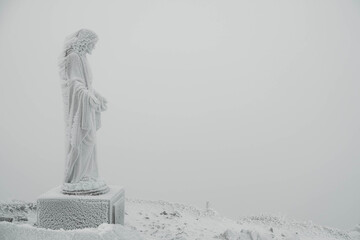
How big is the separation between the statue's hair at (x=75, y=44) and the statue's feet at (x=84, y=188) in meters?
1.63

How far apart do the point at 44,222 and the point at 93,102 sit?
6.18ft

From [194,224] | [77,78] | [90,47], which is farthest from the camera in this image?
[194,224]

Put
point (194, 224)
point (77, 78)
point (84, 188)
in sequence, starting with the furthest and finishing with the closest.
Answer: point (194, 224)
point (77, 78)
point (84, 188)

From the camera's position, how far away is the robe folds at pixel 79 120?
205 inches

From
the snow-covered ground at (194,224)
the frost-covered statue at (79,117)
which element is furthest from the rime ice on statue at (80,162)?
the snow-covered ground at (194,224)

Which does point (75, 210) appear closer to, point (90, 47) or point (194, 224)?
point (90, 47)

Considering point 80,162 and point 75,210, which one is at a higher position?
point 80,162

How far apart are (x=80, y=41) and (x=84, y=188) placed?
86.8 inches

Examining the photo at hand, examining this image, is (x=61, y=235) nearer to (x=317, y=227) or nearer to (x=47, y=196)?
(x=47, y=196)

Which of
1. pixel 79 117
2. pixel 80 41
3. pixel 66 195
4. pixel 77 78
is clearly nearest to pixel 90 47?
pixel 80 41

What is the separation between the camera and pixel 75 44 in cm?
532

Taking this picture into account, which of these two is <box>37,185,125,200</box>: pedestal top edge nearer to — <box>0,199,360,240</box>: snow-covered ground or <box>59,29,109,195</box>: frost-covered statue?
<box>59,29,109,195</box>: frost-covered statue

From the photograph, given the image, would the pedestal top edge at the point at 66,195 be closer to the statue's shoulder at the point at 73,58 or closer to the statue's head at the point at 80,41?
the statue's shoulder at the point at 73,58

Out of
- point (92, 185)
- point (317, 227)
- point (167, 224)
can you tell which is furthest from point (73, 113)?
point (317, 227)
